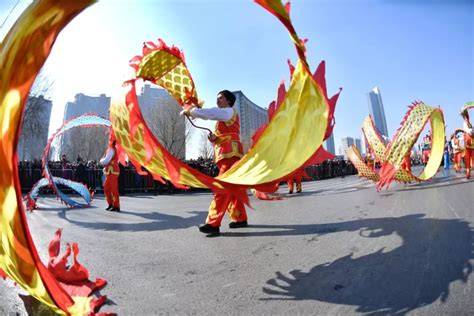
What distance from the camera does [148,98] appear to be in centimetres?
3133

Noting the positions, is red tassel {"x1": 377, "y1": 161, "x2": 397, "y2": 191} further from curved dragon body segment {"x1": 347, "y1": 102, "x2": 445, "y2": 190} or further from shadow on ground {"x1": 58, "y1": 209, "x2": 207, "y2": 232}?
shadow on ground {"x1": 58, "y1": 209, "x2": 207, "y2": 232}

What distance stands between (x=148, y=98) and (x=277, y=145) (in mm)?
30351

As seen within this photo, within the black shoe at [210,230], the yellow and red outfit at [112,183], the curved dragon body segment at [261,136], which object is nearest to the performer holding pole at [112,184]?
the yellow and red outfit at [112,183]

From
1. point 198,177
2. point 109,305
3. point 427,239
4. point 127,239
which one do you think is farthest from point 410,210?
point 109,305

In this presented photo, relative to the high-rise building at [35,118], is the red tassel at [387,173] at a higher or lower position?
lower

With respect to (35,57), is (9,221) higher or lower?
lower

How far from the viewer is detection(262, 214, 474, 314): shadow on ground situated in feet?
5.82

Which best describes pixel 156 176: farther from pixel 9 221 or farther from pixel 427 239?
pixel 427 239

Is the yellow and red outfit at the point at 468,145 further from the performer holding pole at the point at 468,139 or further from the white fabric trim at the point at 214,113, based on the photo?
the white fabric trim at the point at 214,113

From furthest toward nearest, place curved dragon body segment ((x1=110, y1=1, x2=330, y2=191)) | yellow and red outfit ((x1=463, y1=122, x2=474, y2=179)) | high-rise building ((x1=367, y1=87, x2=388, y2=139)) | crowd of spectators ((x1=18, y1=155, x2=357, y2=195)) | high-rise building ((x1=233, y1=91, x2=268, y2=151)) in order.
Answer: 1. high-rise building ((x1=367, y1=87, x2=388, y2=139))
2. high-rise building ((x1=233, y1=91, x2=268, y2=151))
3. crowd of spectators ((x1=18, y1=155, x2=357, y2=195))
4. yellow and red outfit ((x1=463, y1=122, x2=474, y2=179))
5. curved dragon body segment ((x1=110, y1=1, x2=330, y2=191))

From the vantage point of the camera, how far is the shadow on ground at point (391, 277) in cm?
177

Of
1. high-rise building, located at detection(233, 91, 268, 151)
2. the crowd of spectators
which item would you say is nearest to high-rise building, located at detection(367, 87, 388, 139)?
high-rise building, located at detection(233, 91, 268, 151)

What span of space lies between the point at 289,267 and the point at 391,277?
736mm

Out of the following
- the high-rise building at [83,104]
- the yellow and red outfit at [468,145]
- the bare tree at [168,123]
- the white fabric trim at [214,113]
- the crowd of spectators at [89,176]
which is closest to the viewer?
the white fabric trim at [214,113]
